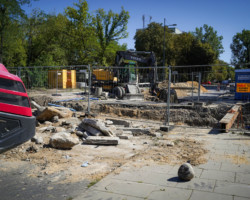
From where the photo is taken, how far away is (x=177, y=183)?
14.1ft

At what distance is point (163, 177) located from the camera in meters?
4.57

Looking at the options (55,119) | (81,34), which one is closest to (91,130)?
(55,119)

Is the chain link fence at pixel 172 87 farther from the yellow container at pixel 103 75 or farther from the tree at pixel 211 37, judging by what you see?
the tree at pixel 211 37

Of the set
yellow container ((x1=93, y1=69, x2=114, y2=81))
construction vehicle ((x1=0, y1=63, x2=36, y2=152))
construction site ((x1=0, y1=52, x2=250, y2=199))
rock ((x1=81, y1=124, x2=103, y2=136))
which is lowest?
construction site ((x1=0, y1=52, x2=250, y2=199))

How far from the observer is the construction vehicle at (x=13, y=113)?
11.4 feet

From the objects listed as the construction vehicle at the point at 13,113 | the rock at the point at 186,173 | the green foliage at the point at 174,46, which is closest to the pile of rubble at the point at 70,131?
the construction vehicle at the point at 13,113

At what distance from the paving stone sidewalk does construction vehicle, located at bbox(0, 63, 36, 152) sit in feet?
4.09

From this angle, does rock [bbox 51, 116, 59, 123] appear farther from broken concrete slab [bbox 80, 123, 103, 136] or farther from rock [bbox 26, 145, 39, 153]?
rock [bbox 26, 145, 39, 153]

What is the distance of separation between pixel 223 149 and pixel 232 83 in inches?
445

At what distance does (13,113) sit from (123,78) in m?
16.3

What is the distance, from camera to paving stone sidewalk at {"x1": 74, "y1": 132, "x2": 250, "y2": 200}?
380cm

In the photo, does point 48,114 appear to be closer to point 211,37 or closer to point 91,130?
point 91,130

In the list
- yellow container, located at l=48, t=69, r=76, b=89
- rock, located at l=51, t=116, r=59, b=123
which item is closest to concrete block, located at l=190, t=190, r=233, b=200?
rock, located at l=51, t=116, r=59, b=123

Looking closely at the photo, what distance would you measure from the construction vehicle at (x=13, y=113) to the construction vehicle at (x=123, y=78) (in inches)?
552
